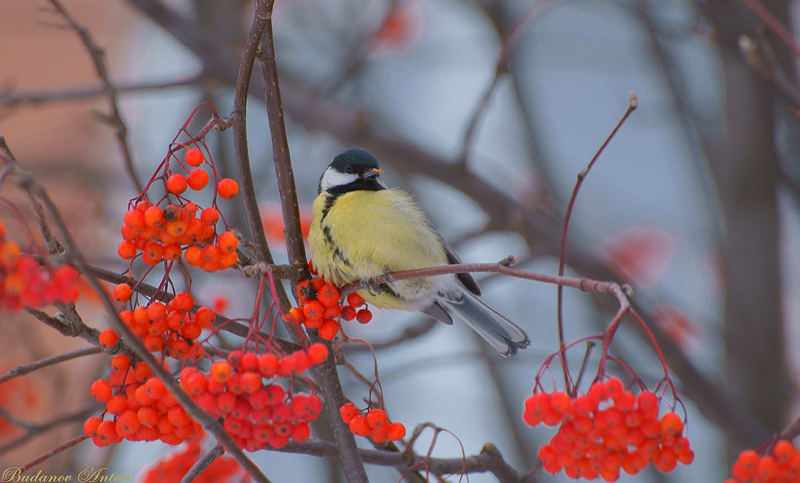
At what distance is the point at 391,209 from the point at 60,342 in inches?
159

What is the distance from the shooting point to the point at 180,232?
1228mm

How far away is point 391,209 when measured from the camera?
237cm

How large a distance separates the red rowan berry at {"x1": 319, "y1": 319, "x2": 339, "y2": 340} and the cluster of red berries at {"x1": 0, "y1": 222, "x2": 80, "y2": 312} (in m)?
0.64

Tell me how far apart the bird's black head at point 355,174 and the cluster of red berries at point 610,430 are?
4.76 feet

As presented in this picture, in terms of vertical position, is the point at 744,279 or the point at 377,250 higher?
the point at 377,250

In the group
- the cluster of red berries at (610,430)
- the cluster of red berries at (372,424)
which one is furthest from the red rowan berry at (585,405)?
the cluster of red berries at (372,424)

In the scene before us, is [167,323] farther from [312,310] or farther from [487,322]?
[487,322]

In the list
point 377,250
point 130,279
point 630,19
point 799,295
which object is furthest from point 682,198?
point 130,279

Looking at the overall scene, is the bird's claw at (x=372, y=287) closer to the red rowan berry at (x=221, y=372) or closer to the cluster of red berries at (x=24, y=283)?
the red rowan berry at (x=221, y=372)

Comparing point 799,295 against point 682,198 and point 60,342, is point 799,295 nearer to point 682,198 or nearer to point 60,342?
point 682,198

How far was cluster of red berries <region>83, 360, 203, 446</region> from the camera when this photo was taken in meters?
1.18

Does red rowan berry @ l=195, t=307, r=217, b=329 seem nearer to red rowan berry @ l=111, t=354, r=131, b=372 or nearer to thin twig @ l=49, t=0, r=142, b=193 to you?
red rowan berry @ l=111, t=354, r=131, b=372

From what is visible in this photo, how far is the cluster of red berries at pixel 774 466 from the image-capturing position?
1.12 metres

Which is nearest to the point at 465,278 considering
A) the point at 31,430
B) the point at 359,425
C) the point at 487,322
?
the point at 487,322
